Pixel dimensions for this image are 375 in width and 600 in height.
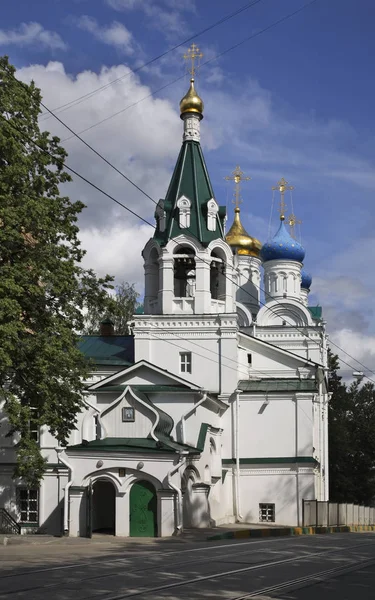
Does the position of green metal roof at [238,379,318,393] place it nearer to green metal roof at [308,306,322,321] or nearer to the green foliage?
the green foliage

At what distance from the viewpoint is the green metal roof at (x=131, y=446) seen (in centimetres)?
2653

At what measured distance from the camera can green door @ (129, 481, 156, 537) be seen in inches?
1041

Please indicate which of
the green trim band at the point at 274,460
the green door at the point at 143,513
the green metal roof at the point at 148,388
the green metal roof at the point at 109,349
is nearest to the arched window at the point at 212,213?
the green metal roof at the point at 109,349

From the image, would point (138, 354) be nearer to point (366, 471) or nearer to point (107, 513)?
point (107, 513)

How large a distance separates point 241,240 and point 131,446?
103ft

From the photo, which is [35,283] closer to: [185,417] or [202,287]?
[185,417]

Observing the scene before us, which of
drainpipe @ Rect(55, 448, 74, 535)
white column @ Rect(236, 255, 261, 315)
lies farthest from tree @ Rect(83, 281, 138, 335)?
drainpipe @ Rect(55, 448, 74, 535)

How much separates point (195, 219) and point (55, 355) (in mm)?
14319

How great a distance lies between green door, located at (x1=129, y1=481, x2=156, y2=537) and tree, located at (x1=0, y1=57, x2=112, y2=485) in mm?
5864

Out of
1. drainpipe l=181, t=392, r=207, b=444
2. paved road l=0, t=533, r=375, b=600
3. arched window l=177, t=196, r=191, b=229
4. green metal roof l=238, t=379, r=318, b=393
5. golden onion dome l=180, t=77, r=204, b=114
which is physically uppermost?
golden onion dome l=180, t=77, r=204, b=114

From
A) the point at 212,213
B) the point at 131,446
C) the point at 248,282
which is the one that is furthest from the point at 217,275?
the point at 248,282

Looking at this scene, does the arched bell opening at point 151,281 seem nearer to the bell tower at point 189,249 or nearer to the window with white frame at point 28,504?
the bell tower at point 189,249

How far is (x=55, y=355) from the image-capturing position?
2030 cm

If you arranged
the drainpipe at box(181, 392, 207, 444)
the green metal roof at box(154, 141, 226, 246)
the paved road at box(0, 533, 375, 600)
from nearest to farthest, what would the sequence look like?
the paved road at box(0, 533, 375, 600)
the drainpipe at box(181, 392, 207, 444)
the green metal roof at box(154, 141, 226, 246)
